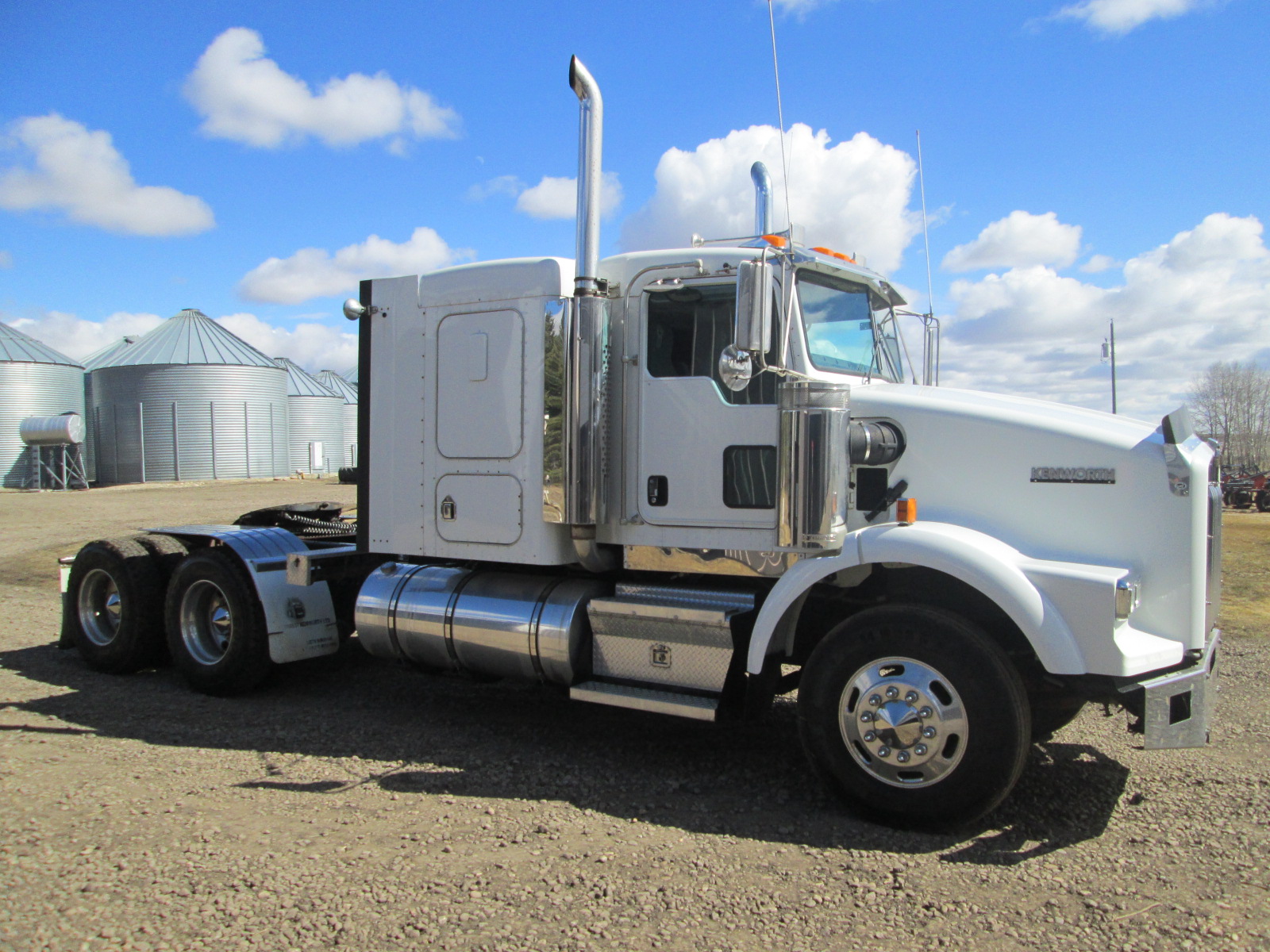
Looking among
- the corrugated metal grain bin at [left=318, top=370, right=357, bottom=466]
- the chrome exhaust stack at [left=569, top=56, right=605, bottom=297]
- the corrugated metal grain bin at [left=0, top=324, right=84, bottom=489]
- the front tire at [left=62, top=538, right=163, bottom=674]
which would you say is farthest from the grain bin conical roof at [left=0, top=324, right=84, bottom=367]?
the chrome exhaust stack at [left=569, top=56, right=605, bottom=297]

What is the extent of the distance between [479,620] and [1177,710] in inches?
147

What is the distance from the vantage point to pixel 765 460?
4.89m

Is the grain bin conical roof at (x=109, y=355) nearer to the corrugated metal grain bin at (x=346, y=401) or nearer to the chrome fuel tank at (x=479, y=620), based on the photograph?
the corrugated metal grain bin at (x=346, y=401)

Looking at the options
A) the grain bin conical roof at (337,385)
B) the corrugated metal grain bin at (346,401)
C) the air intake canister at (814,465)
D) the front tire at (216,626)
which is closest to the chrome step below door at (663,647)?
the air intake canister at (814,465)

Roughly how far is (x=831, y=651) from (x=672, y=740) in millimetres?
1688

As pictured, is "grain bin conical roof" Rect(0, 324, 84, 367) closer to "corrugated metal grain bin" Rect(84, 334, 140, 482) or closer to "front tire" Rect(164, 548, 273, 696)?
"corrugated metal grain bin" Rect(84, 334, 140, 482)

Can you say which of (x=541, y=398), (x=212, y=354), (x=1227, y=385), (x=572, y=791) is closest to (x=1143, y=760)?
(x=572, y=791)

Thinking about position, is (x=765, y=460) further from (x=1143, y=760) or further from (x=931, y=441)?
(x=1143, y=760)

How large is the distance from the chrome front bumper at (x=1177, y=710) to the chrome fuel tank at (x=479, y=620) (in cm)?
293

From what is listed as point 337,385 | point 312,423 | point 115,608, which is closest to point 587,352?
point 115,608

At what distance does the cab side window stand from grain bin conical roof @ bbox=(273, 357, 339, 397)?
48.7 m

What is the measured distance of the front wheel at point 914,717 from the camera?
3.98 m

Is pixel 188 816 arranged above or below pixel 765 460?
below

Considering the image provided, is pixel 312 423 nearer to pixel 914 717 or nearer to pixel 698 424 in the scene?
pixel 698 424
